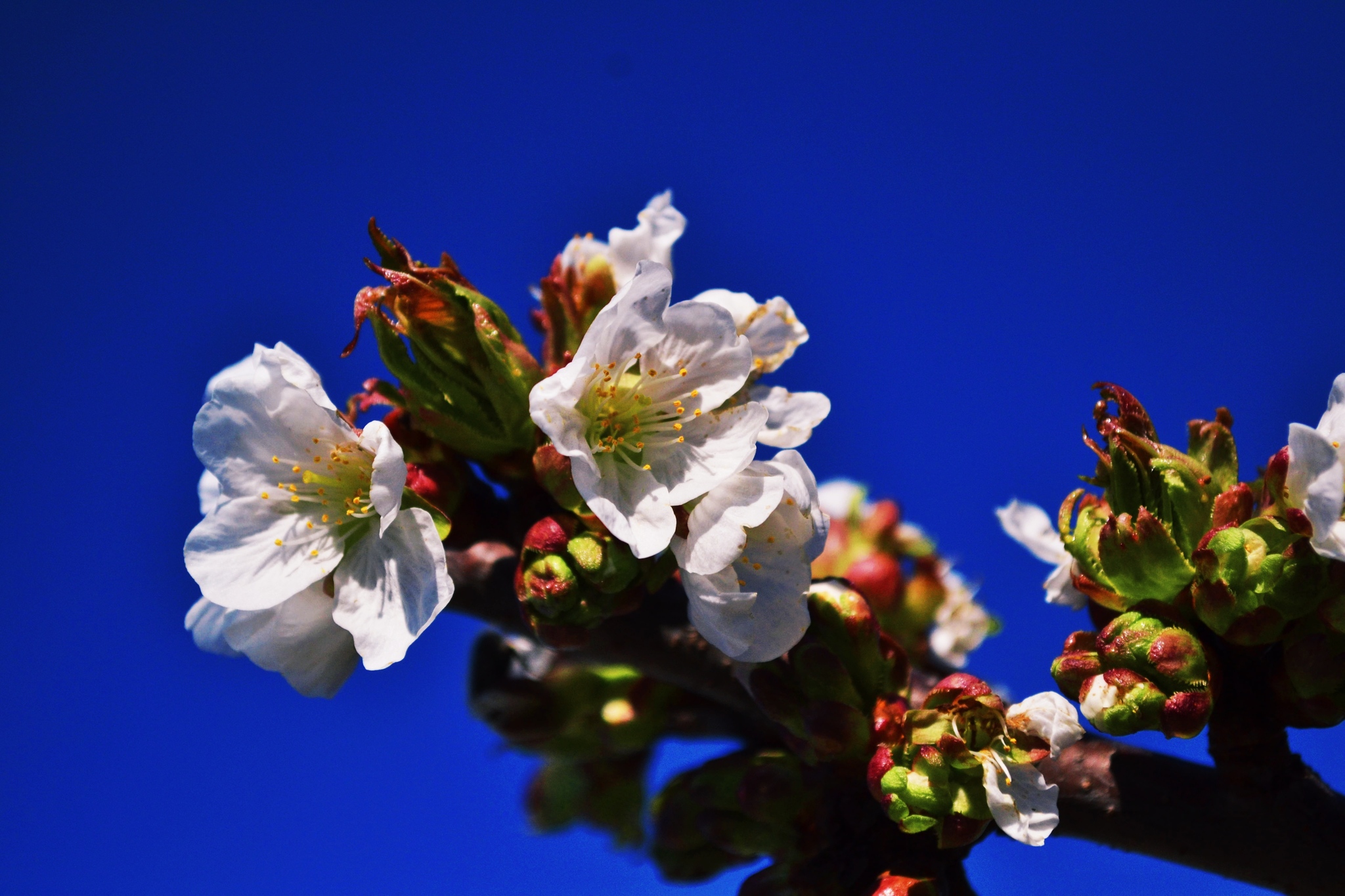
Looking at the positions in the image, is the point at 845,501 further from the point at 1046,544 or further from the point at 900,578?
the point at 1046,544

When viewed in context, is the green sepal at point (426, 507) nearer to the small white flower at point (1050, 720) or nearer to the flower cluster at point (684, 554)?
the flower cluster at point (684, 554)

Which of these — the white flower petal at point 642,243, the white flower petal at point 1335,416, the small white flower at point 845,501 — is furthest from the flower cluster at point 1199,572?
the small white flower at point 845,501

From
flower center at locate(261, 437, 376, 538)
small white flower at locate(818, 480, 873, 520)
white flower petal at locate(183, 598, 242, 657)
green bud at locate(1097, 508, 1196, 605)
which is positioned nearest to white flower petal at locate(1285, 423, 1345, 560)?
green bud at locate(1097, 508, 1196, 605)

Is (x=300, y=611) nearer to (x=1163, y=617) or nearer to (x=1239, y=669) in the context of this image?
(x=1163, y=617)

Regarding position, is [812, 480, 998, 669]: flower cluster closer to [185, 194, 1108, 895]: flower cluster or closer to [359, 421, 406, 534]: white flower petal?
[185, 194, 1108, 895]: flower cluster

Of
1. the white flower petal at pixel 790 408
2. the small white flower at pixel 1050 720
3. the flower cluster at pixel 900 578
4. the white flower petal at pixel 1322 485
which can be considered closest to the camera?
the white flower petal at pixel 1322 485

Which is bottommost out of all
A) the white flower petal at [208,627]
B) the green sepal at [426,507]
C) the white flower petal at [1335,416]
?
the white flower petal at [208,627]

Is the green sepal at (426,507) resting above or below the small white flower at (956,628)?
below
